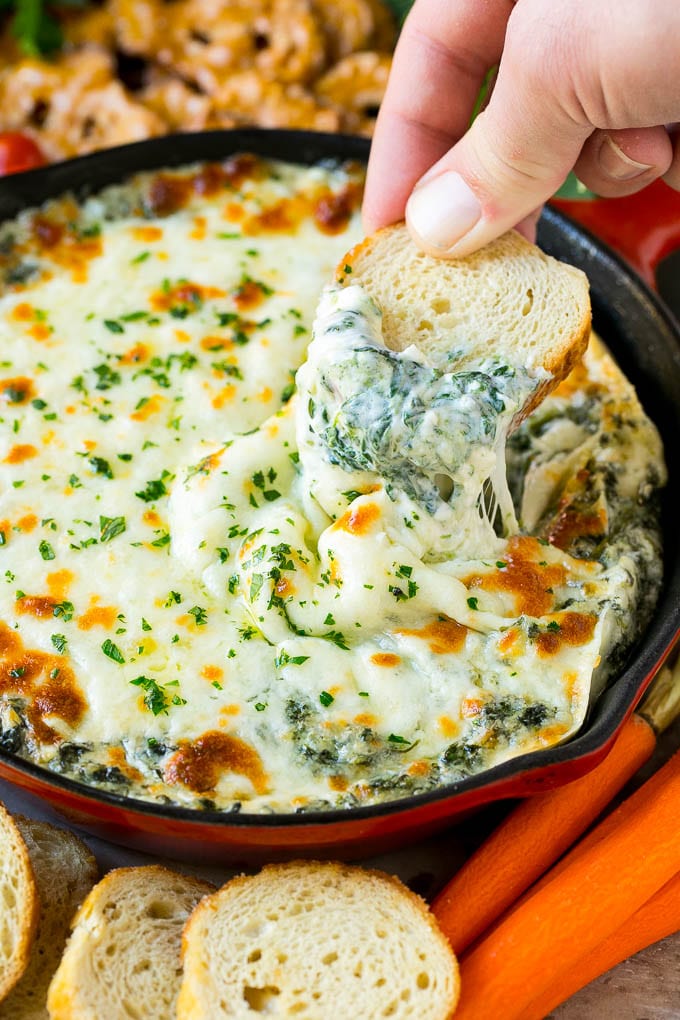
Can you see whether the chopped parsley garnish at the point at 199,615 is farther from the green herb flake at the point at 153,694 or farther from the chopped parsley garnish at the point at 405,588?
the chopped parsley garnish at the point at 405,588

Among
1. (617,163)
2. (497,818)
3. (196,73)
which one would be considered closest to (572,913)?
(497,818)

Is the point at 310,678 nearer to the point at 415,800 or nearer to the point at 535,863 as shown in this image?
the point at 415,800

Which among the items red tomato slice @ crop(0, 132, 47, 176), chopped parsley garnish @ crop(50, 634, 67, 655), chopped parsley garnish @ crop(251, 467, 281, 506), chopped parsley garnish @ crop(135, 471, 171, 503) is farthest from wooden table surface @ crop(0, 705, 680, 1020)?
red tomato slice @ crop(0, 132, 47, 176)

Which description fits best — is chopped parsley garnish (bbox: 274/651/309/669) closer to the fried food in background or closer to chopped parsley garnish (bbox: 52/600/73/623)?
chopped parsley garnish (bbox: 52/600/73/623)

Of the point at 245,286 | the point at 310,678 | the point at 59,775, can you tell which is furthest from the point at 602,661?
the point at 245,286

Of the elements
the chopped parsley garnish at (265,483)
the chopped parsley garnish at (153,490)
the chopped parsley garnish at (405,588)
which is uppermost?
the chopped parsley garnish at (405,588)

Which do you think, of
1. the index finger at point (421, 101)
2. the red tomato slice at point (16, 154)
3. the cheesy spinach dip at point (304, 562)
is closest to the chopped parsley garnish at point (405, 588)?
the cheesy spinach dip at point (304, 562)
